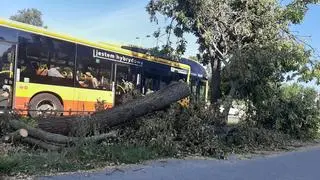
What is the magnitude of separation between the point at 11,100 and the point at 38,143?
6199 millimetres

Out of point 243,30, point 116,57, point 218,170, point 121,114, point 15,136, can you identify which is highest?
point 243,30

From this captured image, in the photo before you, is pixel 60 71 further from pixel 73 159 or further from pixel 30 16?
pixel 30 16

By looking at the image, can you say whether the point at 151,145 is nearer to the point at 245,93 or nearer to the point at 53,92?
the point at 53,92

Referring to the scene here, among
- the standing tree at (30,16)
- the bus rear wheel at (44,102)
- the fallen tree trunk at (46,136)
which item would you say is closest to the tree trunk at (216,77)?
the bus rear wheel at (44,102)

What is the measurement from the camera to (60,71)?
Result: 1825 cm

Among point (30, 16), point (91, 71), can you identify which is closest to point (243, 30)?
point (91, 71)

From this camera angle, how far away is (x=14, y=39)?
16609mm

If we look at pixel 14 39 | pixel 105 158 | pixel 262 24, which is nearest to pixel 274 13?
pixel 262 24

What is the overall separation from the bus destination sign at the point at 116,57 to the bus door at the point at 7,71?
150 inches

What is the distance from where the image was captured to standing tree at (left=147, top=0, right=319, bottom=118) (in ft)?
67.3

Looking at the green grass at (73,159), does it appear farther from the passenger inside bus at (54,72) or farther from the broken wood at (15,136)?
the passenger inside bus at (54,72)

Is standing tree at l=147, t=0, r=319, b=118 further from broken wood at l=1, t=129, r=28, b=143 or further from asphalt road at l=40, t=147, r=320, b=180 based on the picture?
broken wood at l=1, t=129, r=28, b=143

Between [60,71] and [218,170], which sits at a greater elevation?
[60,71]

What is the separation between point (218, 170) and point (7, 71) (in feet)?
28.1
